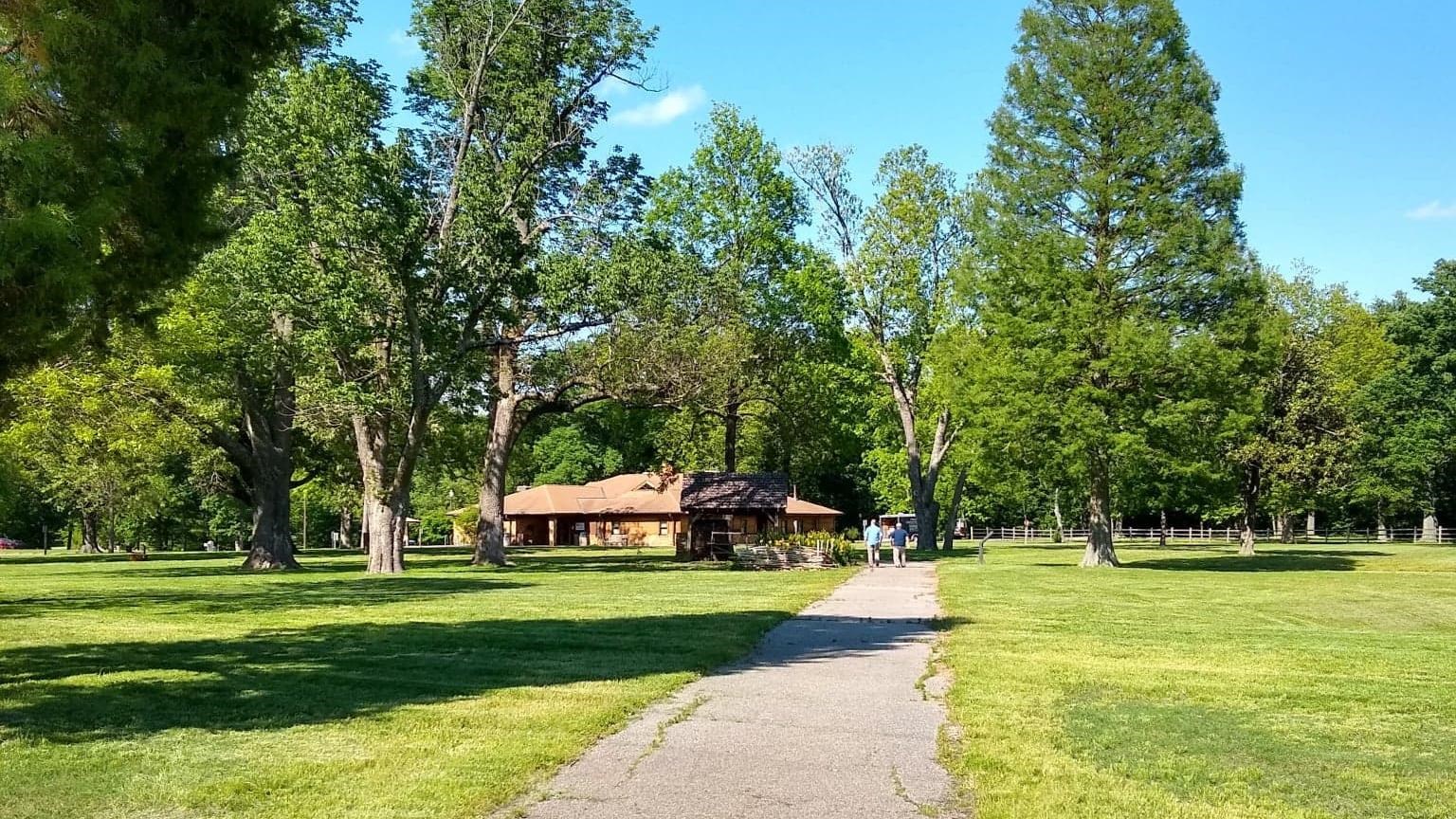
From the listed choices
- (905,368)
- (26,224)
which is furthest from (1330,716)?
(905,368)

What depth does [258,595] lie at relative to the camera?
880 inches

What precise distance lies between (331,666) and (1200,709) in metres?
8.12

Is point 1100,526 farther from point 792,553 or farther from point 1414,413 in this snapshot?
point 1414,413

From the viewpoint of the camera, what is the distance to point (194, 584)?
2658 cm

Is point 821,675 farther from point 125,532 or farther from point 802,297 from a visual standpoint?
point 125,532

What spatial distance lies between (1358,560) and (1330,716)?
35741 mm

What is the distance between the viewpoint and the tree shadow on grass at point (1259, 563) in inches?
1374

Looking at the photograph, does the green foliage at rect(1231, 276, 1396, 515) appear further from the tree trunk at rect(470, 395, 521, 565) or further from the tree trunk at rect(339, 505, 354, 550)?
the tree trunk at rect(339, 505, 354, 550)

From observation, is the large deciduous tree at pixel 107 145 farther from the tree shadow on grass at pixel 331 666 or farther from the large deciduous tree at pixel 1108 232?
the large deciduous tree at pixel 1108 232

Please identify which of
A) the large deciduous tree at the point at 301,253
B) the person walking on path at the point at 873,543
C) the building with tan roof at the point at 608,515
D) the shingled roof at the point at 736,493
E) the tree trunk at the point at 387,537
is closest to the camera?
the large deciduous tree at the point at 301,253

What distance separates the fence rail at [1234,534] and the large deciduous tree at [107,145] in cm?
5774

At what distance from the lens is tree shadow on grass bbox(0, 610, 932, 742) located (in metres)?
8.68

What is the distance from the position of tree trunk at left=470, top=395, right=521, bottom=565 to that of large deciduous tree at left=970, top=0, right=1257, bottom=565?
15.1 meters

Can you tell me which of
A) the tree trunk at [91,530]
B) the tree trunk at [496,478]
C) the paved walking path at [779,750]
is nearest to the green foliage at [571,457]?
the tree trunk at [91,530]
